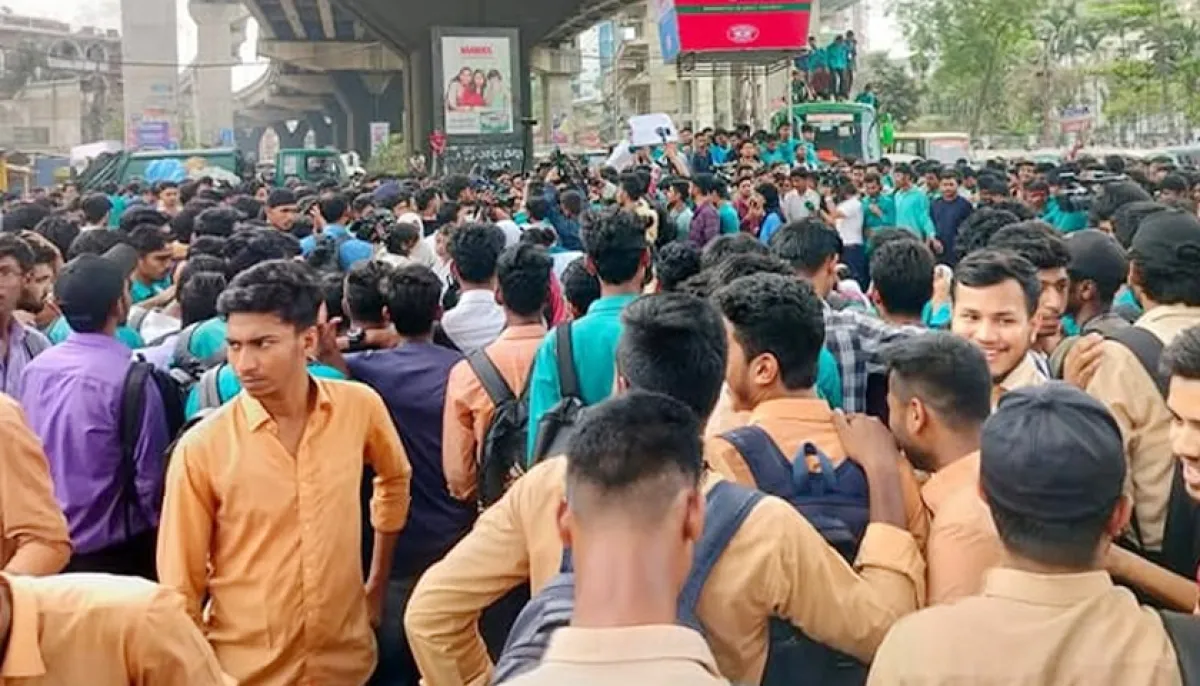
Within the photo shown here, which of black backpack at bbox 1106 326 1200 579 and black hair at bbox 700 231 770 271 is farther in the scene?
black hair at bbox 700 231 770 271

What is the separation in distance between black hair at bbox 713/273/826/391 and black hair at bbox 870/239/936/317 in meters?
1.39

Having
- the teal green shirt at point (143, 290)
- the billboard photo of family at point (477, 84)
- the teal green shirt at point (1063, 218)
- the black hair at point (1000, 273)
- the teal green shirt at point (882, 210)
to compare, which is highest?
the billboard photo of family at point (477, 84)

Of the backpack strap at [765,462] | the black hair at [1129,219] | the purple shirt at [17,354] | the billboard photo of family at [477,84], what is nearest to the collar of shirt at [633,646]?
the backpack strap at [765,462]

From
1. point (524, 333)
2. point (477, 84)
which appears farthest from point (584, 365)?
point (477, 84)

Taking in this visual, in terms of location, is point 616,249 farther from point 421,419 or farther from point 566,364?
point 421,419

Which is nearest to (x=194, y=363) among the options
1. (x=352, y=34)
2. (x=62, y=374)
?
(x=62, y=374)

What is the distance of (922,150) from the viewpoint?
33094 millimetres

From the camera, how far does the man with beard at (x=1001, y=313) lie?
362 centimetres

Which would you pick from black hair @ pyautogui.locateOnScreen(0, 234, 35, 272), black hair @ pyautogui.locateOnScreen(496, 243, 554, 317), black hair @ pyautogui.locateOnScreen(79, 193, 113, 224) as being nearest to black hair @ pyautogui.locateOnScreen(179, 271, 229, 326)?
black hair @ pyautogui.locateOnScreen(0, 234, 35, 272)

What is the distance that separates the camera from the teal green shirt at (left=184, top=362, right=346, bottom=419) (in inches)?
158

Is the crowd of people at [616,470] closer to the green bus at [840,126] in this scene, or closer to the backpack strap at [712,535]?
the backpack strap at [712,535]

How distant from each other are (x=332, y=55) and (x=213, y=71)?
46.5 ft

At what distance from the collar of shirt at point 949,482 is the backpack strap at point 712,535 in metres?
0.53

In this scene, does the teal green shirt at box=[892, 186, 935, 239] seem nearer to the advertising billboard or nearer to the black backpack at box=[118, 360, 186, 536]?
the black backpack at box=[118, 360, 186, 536]
